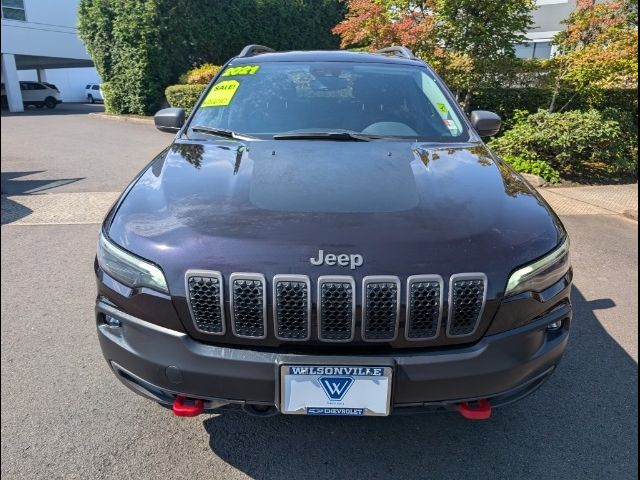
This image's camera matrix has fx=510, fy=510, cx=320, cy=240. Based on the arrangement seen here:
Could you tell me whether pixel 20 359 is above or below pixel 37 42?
below

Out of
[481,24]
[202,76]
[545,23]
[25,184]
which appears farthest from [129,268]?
[545,23]

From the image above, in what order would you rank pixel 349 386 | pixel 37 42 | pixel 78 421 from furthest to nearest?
pixel 37 42 < pixel 78 421 < pixel 349 386

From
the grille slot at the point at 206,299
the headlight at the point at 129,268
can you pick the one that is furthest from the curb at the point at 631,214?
the headlight at the point at 129,268

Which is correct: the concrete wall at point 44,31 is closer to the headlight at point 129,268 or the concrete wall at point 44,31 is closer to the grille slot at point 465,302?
the headlight at point 129,268

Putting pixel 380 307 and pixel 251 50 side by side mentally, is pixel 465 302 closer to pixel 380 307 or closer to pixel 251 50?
pixel 380 307

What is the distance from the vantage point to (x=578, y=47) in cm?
823

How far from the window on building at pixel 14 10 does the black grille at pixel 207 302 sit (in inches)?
1218

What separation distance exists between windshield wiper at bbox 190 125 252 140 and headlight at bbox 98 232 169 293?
110 centimetres

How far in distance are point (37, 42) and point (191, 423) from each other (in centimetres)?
3140

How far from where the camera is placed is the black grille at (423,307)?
5.75 ft

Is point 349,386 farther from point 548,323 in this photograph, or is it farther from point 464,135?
point 464,135

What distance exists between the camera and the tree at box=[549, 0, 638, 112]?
25.1 ft

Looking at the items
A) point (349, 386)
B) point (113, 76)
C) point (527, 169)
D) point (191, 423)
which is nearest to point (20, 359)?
point (191, 423)

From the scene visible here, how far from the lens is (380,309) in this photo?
5.79 feet
